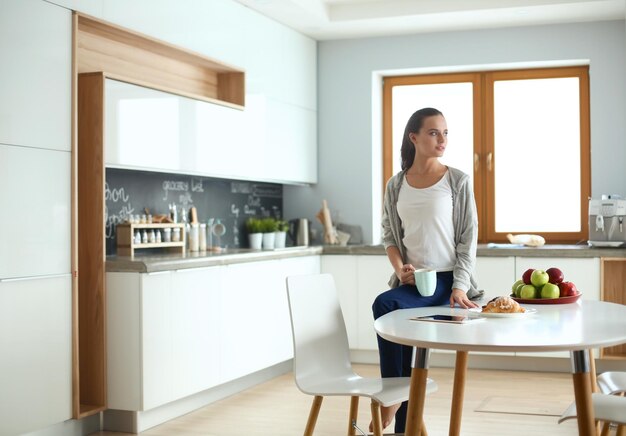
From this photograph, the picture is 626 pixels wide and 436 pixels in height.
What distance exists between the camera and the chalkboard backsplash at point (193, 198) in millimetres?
4574

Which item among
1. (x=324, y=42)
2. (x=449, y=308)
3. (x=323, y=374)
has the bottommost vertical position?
(x=323, y=374)

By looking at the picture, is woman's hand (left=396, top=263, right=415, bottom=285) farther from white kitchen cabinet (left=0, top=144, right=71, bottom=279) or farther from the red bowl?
white kitchen cabinet (left=0, top=144, right=71, bottom=279)

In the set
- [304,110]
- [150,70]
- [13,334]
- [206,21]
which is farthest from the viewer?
[304,110]

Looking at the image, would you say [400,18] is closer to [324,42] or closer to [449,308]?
[324,42]

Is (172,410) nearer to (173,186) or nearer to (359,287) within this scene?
(173,186)

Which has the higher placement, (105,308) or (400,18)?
(400,18)

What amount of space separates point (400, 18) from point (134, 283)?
290cm

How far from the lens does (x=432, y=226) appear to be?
337 cm

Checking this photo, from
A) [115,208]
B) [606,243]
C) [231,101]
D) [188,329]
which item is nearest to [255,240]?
[231,101]

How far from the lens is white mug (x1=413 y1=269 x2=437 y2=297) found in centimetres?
310

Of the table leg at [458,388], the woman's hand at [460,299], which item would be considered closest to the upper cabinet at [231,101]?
the woman's hand at [460,299]

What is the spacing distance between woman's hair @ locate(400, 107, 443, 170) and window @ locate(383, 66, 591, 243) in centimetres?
293

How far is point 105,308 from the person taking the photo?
13.2 feet

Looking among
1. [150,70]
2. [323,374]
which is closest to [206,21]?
[150,70]
